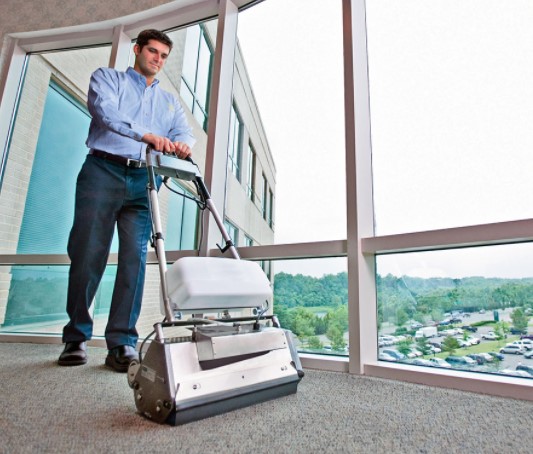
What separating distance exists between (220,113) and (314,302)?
124 centimetres

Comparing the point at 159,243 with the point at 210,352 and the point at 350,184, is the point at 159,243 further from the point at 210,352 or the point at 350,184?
the point at 350,184

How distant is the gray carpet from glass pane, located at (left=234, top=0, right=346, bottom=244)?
0.83 meters

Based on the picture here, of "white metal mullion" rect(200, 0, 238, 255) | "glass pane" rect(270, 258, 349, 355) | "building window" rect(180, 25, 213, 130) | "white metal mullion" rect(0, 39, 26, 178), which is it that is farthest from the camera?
"white metal mullion" rect(0, 39, 26, 178)

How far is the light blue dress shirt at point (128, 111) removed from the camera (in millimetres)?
1479

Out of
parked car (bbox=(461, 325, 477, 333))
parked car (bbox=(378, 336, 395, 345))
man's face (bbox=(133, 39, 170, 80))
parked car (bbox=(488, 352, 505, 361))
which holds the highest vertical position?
man's face (bbox=(133, 39, 170, 80))

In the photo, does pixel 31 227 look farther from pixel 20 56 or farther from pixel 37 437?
pixel 37 437

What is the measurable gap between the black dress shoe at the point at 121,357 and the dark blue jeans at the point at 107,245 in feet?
0.09

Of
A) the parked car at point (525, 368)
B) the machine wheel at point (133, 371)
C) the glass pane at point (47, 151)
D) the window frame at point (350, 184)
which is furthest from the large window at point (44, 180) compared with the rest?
the parked car at point (525, 368)

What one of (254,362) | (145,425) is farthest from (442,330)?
(145,425)

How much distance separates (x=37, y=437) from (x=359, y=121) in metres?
1.64

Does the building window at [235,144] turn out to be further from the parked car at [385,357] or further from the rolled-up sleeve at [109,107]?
the parked car at [385,357]

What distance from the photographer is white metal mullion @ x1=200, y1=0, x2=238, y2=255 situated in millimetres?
2022

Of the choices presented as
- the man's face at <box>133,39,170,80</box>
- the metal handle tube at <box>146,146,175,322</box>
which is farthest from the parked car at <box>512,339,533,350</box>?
the man's face at <box>133,39,170,80</box>

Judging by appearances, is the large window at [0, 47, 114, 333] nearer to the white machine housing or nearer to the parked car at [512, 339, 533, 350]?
the white machine housing
